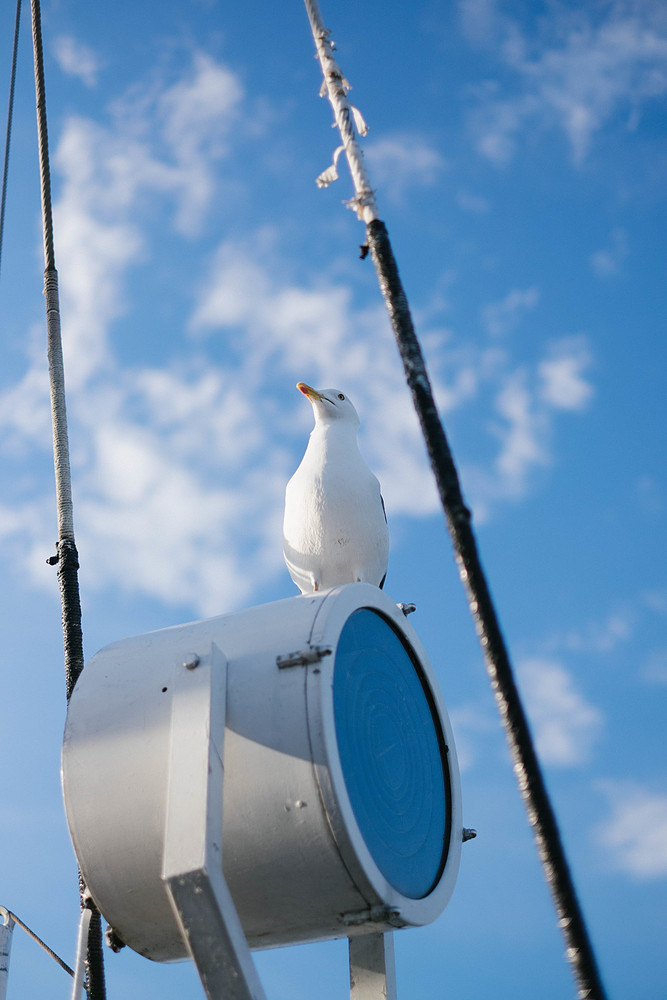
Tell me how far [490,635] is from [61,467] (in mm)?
3916

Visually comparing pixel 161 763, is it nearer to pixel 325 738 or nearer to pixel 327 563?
pixel 325 738

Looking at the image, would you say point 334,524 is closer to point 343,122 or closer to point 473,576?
point 343,122

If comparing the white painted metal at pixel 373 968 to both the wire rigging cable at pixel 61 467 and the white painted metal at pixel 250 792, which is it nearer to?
the white painted metal at pixel 250 792

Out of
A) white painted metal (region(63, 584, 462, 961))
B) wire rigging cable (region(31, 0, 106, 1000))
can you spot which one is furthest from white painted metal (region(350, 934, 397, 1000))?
wire rigging cable (region(31, 0, 106, 1000))

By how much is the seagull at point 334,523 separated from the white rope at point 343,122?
211cm

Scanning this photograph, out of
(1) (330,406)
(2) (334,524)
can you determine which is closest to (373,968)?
(2) (334,524)

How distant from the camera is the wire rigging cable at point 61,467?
453cm

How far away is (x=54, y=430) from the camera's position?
20.3ft

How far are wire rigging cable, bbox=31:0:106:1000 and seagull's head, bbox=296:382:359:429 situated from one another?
4.94 feet

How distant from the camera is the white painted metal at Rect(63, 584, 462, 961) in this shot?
3.53m

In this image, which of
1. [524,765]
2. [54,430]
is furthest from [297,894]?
[54,430]

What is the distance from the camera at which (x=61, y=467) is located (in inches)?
237

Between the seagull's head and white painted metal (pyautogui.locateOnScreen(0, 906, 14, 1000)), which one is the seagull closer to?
the seagull's head

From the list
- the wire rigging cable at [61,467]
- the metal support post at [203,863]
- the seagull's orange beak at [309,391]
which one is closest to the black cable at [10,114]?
the wire rigging cable at [61,467]
